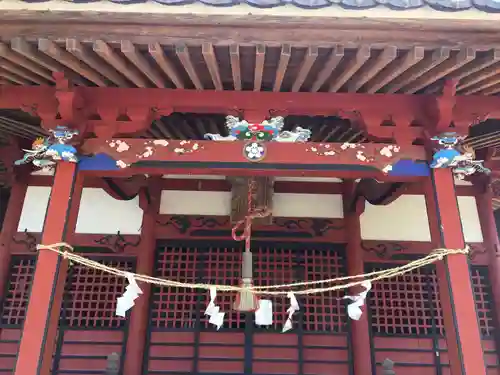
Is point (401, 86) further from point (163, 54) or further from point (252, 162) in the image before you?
point (163, 54)

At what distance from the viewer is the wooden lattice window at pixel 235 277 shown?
575 cm

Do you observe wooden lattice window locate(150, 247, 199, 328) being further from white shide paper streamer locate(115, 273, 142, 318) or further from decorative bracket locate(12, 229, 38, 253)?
white shide paper streamer locate(115, 273, 142, 318)

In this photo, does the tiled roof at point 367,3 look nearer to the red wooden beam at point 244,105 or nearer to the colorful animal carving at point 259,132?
the red wooden beam at point 244,105

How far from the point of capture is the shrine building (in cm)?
346

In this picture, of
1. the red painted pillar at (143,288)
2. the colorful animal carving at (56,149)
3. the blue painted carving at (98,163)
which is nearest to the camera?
the colorful animal carving at (56,149)

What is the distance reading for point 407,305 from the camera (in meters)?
5.86

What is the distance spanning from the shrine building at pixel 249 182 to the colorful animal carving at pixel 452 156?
21 mm

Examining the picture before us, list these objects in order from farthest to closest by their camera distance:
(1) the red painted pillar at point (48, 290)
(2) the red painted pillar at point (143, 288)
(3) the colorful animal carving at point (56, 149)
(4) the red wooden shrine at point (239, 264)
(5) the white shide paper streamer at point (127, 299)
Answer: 1. (2) the red painted pillar at point (143, 288)
2. (4) the red wooden shrine at point (239, 264)
3. (3) the colorful animal carving at point (56, 149)
4. (5) the white shide paper streamer at point (127, 299)
5. (1) the red painted pillar at point (48, 290)

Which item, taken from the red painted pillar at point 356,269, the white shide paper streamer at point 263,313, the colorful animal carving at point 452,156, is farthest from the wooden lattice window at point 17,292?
the colorful animal carving at point 452,156

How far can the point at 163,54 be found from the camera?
362 cm

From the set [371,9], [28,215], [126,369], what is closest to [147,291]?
[126,369]

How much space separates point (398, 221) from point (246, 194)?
7.12ft

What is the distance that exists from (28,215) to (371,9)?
16.5 feet

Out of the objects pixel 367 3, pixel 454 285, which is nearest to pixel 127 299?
pixel 454 285
